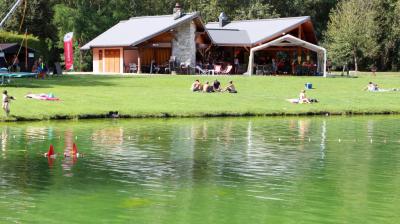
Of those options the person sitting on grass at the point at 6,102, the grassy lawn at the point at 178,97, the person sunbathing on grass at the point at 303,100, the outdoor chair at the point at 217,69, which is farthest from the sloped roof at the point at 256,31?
the person sitting on grass at the point at 6,102

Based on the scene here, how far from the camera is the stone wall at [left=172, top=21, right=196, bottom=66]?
72.3 meters

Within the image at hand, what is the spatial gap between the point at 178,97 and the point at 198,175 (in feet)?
→ 83.4

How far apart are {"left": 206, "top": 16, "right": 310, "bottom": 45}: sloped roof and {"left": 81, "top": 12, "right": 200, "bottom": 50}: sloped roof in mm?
4509

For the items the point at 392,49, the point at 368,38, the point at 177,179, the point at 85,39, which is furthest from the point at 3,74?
the point at 392,49

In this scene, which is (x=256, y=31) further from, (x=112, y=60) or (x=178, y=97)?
(x=178, y=97)

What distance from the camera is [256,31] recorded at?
253 ft

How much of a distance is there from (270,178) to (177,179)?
2.65 meters

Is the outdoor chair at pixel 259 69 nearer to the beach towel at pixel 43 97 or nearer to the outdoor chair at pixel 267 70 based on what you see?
the outdoor chair at pixel 267 70

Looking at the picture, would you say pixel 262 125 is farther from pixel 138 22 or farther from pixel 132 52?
pixel 138 22

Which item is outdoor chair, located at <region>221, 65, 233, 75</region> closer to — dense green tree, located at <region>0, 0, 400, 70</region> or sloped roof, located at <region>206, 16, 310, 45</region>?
sloped roof, located at <region>206, 16, 310, 45</region>

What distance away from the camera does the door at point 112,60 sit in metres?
72.5

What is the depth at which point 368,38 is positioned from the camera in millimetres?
91938

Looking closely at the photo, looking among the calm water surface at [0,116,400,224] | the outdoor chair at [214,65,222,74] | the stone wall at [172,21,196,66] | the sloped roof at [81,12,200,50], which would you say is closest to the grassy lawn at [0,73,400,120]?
the calm water surface at [0,116,400,224]

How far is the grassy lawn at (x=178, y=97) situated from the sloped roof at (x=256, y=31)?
10.9 metres
